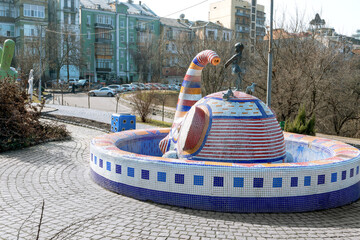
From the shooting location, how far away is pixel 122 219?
20.6 ft

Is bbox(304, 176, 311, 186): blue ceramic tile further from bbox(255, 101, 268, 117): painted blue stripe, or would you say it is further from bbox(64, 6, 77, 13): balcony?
bbox(64, 6, 77, 13): balcony

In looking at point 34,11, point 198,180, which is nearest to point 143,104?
point 198,180

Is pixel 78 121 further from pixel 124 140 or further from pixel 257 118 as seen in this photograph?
pixel 257 118

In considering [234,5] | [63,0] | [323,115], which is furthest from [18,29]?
[323,115]

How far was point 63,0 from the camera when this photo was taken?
198ft

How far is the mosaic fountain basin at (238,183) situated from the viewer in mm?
6766

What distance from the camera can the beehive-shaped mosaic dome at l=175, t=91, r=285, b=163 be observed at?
7.82m

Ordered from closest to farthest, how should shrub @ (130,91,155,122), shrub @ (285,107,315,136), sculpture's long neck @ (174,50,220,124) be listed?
sculpture's long neck @ (174,50,220,124)
shrub @ (285,107,315,136)
shrub @ (130,91,155,122)

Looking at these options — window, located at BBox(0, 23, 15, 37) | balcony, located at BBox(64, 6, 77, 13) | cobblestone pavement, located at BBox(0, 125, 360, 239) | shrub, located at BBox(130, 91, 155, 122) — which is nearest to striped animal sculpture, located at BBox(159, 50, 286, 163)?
cobblestone pavement, located at BBox(0, 125, 360, 239)

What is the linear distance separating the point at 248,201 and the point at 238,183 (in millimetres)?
398

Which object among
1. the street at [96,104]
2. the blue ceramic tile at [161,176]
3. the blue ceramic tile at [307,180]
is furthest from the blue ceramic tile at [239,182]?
the street at [96,104]

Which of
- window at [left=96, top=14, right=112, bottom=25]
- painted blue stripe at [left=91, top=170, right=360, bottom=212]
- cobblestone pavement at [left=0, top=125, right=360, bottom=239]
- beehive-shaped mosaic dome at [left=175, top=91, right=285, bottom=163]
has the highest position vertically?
window at [left=96, top=14, right=112, bottom=25]

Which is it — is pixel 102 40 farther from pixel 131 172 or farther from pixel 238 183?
pixel 238 183

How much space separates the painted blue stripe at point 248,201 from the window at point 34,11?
194 feet
